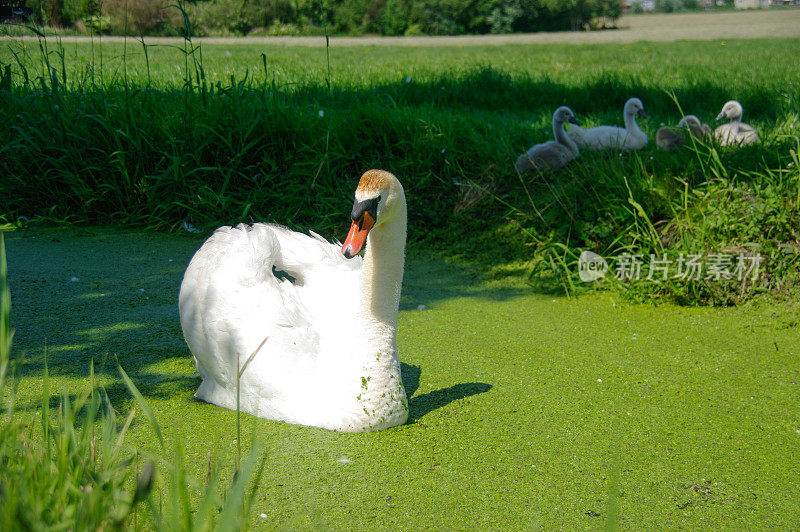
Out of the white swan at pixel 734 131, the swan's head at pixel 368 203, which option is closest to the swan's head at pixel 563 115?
the white swan at pixel 734 131

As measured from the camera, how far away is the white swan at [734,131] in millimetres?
5526

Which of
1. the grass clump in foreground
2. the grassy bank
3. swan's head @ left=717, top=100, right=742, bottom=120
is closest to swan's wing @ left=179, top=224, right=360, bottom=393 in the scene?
the grass clump in foreground

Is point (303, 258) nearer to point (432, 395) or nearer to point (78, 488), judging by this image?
point (432, 395)

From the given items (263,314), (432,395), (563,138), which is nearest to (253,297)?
(263,314)

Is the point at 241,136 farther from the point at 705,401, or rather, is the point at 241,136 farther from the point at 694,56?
the point at 694,56

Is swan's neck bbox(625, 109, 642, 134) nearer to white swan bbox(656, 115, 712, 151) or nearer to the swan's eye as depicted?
white swan bbox(656, 115, 712, 151)

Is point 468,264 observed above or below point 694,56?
below

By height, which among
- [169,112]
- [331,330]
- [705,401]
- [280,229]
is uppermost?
[169,112]

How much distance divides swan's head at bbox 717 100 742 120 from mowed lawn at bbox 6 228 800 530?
12.2 ft

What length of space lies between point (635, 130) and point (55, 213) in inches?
192

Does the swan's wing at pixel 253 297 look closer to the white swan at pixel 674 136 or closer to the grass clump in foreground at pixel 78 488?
the grass clump in foreground at pixel 78 488

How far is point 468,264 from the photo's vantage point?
4820 millimetres

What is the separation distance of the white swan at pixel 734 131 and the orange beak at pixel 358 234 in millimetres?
3784

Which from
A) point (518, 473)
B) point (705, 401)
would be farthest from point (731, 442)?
point (518, 473)
